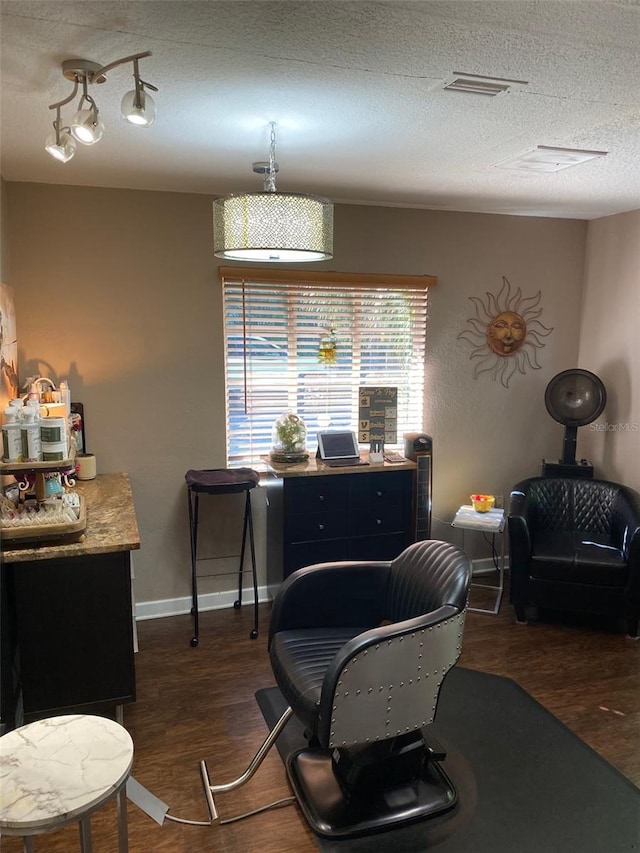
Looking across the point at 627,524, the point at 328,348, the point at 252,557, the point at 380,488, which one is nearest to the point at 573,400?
the point at 627,524

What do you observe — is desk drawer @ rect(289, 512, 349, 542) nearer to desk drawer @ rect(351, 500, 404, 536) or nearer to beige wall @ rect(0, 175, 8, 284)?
desk drawer @ rect(351, 500, 404, 536)

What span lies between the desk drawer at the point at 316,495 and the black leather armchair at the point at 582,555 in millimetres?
976

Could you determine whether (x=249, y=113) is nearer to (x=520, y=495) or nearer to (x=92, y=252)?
(x=92, y=252)

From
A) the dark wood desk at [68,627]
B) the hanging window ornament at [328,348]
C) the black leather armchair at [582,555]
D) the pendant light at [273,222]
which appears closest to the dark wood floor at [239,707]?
the black leather armchair at [582,555]

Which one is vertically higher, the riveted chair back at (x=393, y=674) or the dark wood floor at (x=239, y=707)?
the riveted chair back at (x=393, y=674)

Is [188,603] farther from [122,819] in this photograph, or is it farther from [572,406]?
[572,406]

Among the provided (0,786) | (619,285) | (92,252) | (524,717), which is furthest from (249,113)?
(619,285)

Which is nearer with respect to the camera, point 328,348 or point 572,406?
point 328,348

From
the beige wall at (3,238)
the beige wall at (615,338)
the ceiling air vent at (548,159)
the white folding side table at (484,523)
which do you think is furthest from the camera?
the beige wall at (615,338)

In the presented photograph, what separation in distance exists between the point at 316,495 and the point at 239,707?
1.16 metres

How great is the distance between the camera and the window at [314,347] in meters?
3.61

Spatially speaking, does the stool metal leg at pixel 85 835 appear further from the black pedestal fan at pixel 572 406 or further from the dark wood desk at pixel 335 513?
the black pedestal fan at pixel 572 406

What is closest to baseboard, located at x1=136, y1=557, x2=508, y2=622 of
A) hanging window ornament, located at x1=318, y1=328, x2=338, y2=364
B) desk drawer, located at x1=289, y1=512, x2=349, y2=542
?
desk drawer, located at x1=289, y1=512, x2=349, y2=542

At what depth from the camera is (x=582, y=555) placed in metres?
3.40
